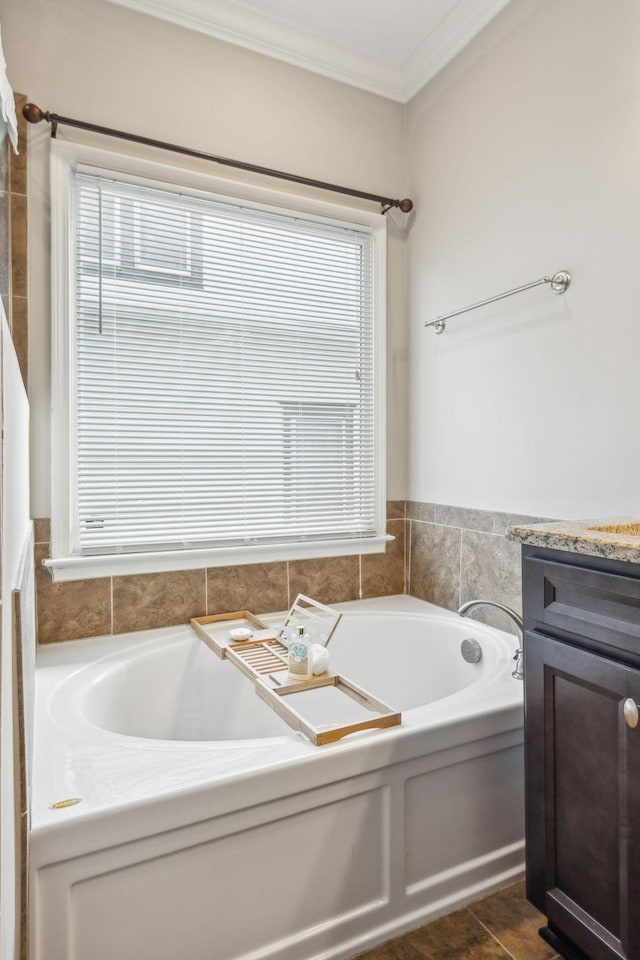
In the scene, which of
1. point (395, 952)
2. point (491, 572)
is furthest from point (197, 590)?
point (395, 952)

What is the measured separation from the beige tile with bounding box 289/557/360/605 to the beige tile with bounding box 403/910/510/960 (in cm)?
122

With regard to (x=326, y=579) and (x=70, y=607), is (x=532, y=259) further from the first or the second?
(x=70, y=607)

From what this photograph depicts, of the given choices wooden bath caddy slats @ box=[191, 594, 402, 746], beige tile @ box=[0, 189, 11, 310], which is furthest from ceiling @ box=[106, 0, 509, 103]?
wooden bath caddy slats @ box=[191, 594, 402, 746]

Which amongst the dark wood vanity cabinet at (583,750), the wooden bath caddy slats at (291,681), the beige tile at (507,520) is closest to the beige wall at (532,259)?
the beige tile at (507,520)

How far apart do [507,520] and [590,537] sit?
94cm

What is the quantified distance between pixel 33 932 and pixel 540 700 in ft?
3.56

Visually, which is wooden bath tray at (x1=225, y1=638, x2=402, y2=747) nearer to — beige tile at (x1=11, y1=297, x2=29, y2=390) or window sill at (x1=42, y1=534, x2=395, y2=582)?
window sill at (x1=42, y1=534, x2=395, y2=582)

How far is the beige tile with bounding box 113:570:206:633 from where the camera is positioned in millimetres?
2076

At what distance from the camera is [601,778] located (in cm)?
112

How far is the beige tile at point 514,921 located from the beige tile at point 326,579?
122 cm

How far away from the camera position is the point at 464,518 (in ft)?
7.57

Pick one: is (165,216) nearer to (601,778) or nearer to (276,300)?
(276,300)

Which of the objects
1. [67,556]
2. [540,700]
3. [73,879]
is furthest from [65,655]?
[540,700]

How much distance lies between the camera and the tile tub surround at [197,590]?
1980 millimetres
